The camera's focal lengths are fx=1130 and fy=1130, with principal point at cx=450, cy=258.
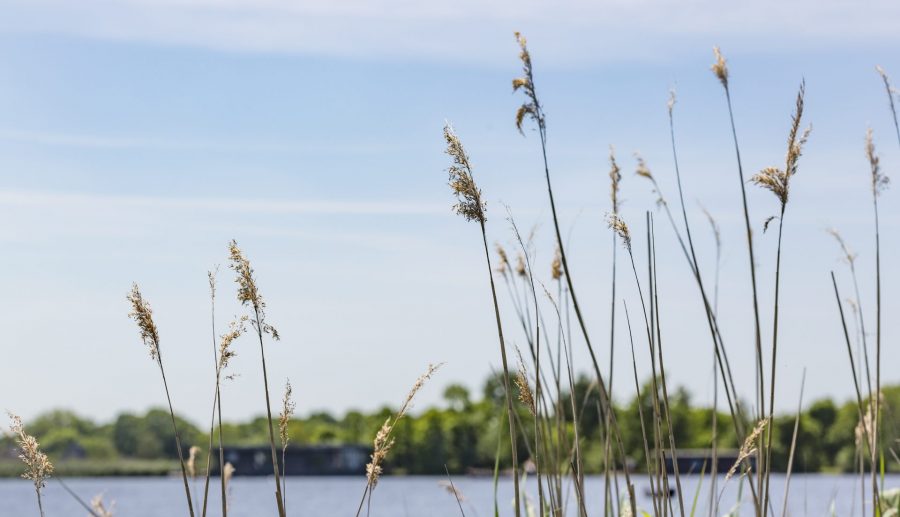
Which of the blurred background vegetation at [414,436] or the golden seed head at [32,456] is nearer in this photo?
the golden seed head at [32,456]

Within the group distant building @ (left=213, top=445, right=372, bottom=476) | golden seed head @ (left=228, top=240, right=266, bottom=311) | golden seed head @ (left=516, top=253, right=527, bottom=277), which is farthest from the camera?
distant building @ (left=213, top=445, right=372, bottom=476)

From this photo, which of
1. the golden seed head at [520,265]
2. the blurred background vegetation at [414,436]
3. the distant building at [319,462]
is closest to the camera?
the golden seed head at [520,265]

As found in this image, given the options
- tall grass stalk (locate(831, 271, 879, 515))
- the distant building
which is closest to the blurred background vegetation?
the distant building

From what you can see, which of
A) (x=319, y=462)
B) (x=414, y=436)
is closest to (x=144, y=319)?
(x=414, y=436)

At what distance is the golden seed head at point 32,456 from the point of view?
2.47 m

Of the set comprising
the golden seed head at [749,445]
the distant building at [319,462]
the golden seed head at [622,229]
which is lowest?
the distant building at [319,462]

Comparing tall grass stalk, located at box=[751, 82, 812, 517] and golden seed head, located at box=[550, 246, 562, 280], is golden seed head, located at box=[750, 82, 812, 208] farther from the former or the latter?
golden seed head, located at box=[550, 246, 562, 280]

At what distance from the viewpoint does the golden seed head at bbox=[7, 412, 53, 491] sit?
2.47 meters

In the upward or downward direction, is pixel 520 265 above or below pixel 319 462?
above

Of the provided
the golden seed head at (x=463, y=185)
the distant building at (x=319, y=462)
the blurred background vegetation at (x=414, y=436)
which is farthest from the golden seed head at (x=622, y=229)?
the distant building at (x=319, y=462)

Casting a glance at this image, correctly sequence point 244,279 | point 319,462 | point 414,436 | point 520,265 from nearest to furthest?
1. point 244,279
2. point 520,265
3. point 414,436
4. point 319,462

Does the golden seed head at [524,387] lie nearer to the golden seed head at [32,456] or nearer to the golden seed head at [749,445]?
the golden seed head at [749,445]

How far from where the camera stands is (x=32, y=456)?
2.49 m

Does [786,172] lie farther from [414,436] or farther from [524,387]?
[414,436]
